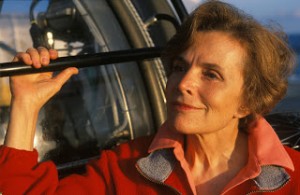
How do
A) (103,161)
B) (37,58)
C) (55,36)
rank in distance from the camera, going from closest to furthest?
(37,58), (103,161), (55,36)

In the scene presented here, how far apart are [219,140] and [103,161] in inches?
17.3

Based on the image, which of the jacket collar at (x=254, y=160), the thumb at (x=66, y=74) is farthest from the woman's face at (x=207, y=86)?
the thumb at (x=66, y=74)

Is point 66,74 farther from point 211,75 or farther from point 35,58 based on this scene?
point 211,75

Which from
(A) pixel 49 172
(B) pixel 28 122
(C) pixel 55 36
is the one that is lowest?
(A) pixel 49 172

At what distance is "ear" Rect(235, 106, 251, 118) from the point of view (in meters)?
1.98

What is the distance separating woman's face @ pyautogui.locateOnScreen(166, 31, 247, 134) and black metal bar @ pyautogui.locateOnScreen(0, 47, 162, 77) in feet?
0.71

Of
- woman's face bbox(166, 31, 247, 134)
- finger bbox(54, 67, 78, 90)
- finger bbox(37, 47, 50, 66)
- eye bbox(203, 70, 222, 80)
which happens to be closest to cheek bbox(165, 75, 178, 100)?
woman's face bbox(166, 31, 247, 134)

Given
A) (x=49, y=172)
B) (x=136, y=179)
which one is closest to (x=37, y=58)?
(x=49, y=172)

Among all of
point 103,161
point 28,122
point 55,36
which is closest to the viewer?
point 28,122

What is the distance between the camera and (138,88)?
2791 millimetres

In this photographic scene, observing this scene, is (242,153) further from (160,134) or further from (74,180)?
(74,180)

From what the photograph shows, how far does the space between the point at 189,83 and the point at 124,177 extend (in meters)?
0.43

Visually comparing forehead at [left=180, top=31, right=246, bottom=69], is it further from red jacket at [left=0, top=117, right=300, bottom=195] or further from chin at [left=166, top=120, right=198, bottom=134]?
red jacket at [left=0, top=117, right=300, bottom=195]

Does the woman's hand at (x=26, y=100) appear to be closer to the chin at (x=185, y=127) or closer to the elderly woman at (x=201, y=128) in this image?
the elderly woman at (x=201, y=128)
